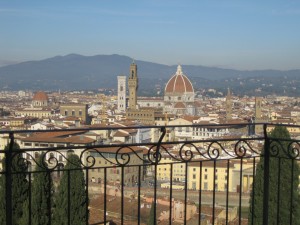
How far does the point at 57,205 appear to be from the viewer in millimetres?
6707

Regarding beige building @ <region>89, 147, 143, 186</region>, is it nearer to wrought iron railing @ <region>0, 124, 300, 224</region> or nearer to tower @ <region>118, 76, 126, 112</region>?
wrought iron railing @ <region>0, 124, 300, 224</region>

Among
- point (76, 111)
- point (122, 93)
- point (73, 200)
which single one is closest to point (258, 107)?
point (76, 111)

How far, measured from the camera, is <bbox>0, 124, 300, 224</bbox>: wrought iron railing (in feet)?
8.33

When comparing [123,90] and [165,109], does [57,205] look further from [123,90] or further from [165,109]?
[123,90]

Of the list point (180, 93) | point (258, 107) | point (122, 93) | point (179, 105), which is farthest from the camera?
point (122, 93)

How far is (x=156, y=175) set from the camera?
2.80 meters

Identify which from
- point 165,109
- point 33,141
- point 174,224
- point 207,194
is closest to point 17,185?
point 174,224

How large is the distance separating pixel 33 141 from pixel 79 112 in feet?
132

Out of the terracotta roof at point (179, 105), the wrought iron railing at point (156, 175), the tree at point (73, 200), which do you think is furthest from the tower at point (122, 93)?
the tree at point (73, 200)

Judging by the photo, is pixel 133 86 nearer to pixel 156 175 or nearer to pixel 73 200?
pixel 73 200

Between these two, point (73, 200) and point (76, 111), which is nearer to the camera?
point (73, 200)

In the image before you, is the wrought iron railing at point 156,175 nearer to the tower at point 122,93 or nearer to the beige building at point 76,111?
the beige building at point 76,111

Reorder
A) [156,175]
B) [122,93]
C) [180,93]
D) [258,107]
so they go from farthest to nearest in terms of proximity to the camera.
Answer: [122,93] → [180,93] → [258,107] → [156,175]

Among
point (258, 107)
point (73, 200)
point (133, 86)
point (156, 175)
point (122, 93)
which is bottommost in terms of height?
point (258, 107)
